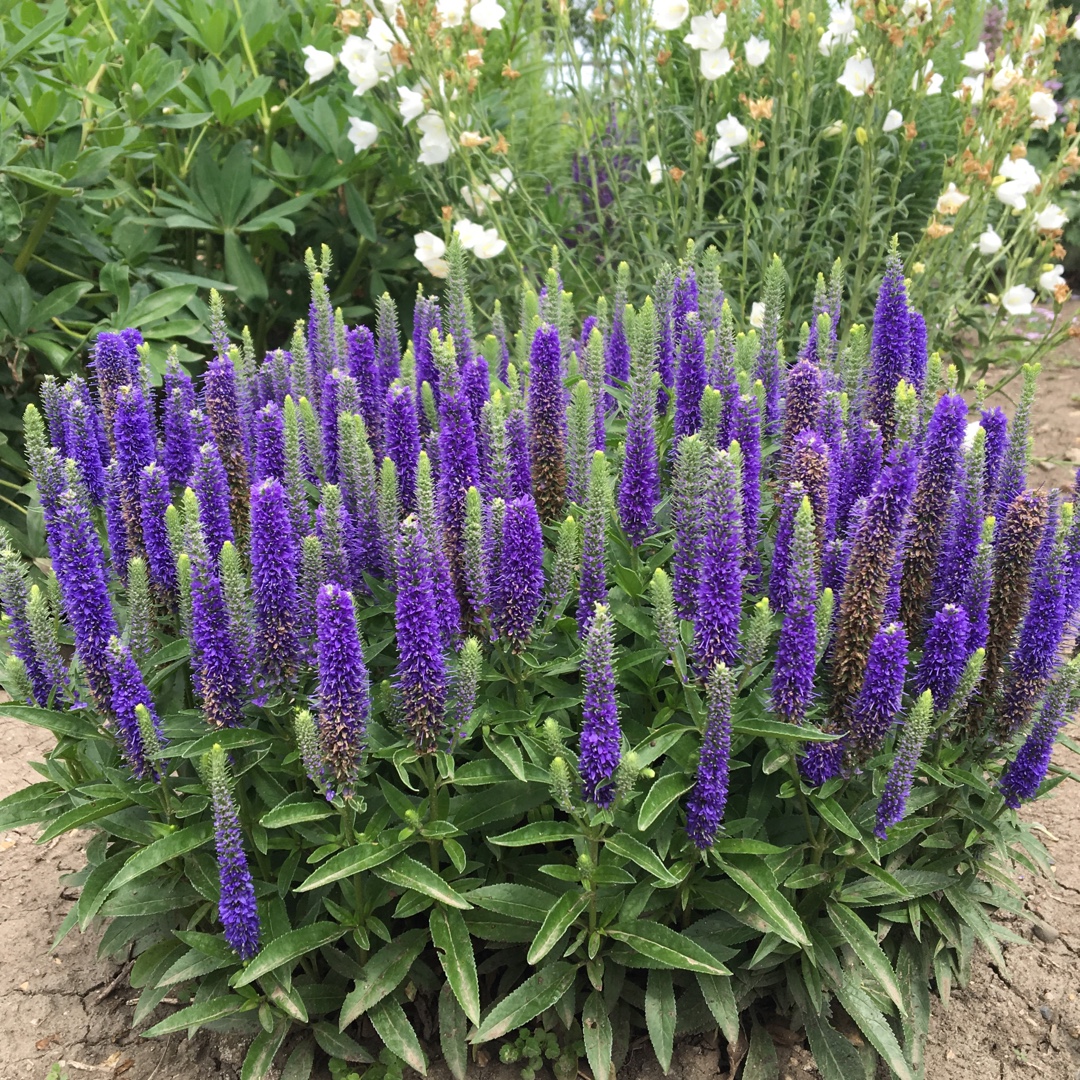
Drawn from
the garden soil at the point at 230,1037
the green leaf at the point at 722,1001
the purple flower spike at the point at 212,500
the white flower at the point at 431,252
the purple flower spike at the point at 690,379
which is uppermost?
the white flower at the point at 431,252

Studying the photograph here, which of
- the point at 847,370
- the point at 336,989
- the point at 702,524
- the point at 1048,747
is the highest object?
the point at 847,370

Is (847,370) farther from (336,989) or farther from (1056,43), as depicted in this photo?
(1056,43)

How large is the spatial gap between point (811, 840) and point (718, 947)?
0.32 meters

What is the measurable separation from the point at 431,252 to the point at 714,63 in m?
1.58

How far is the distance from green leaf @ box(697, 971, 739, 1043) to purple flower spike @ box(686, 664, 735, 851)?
1.19ft

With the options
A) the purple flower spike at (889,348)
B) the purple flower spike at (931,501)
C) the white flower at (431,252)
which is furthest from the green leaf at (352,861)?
the white flower at (431,252)

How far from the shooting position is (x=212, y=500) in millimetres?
2352

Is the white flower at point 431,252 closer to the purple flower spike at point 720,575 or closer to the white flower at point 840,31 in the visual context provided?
the white flower at point 840,31

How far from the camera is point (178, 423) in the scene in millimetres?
2635

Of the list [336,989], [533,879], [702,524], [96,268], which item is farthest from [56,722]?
[96,268]

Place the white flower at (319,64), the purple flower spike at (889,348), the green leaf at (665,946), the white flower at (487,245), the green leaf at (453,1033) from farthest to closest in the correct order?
the white flower at (319,64), the white flower at (487,245), the purple flower spike at (889,348), the green leaf at (453,1033), the green leaf at (665,946)

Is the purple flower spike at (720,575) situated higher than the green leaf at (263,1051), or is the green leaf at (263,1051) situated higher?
the purple flower spike at (720,575)

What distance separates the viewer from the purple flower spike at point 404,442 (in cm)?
243

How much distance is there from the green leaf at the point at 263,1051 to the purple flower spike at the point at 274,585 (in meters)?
0.81
